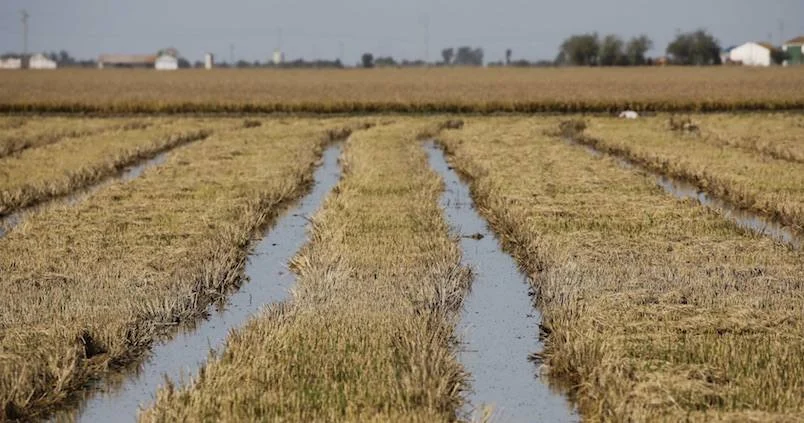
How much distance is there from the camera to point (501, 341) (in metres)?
9.52

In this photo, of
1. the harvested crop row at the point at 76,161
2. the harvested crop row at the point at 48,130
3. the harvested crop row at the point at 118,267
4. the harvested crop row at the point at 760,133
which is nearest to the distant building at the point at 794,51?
the harvested crop row at the point at 760,133

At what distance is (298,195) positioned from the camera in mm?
18812

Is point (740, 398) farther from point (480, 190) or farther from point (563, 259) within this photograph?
point (480, 190)

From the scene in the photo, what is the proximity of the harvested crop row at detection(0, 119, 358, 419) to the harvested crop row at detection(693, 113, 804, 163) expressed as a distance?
372 inches

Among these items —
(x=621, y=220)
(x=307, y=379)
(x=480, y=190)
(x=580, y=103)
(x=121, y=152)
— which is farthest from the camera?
(x=580, y=103)

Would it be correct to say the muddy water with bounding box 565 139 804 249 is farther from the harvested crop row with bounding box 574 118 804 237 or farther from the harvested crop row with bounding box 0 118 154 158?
the harvested crop row with bounding box 0 118 154 158

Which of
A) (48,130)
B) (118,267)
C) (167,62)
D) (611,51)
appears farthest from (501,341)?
(167,62)

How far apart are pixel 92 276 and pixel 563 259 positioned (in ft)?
14.4

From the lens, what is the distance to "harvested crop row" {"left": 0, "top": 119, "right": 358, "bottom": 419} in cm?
826

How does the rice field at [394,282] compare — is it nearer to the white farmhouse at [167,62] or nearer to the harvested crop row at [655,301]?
the harvested crop row at [655,301]

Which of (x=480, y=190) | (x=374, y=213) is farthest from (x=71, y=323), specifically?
(x=480, y=190)

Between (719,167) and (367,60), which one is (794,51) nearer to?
(367,60)

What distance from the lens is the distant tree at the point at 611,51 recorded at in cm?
12950

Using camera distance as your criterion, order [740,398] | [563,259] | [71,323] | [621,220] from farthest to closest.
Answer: [621,220]
[563,259]
[71,323]
[740,398]
